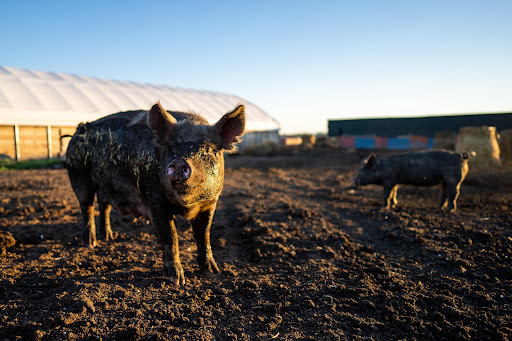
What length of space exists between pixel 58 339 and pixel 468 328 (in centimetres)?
308

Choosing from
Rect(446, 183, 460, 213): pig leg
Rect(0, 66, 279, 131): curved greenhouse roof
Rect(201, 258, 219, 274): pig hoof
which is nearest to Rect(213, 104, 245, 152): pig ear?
Rect(201, 258, 219, 274): pig hoof

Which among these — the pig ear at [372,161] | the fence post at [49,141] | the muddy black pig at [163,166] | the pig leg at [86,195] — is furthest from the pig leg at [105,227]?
the fence post at [49,141]

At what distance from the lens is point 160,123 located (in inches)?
117

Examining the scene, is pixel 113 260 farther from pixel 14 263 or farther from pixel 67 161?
A: pixel 67 161

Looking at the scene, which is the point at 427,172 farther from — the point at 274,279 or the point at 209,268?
the point at 209,268

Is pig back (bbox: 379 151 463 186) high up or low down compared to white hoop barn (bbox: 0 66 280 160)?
down

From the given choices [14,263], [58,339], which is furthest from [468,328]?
[14,263]

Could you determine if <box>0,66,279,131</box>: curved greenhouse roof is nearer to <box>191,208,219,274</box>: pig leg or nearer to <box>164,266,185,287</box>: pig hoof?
<box>191,208,219,274</box>: pig leg

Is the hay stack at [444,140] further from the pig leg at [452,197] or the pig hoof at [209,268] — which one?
the pig hoof at [209,268]

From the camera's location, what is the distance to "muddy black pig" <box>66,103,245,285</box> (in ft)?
9.32

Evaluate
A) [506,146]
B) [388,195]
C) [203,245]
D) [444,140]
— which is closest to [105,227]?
[203,245]

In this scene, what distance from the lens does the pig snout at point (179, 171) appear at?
246 cm

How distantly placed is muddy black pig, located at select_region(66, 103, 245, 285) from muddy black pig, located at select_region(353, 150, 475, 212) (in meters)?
5.39

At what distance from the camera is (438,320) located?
271 centimetres
